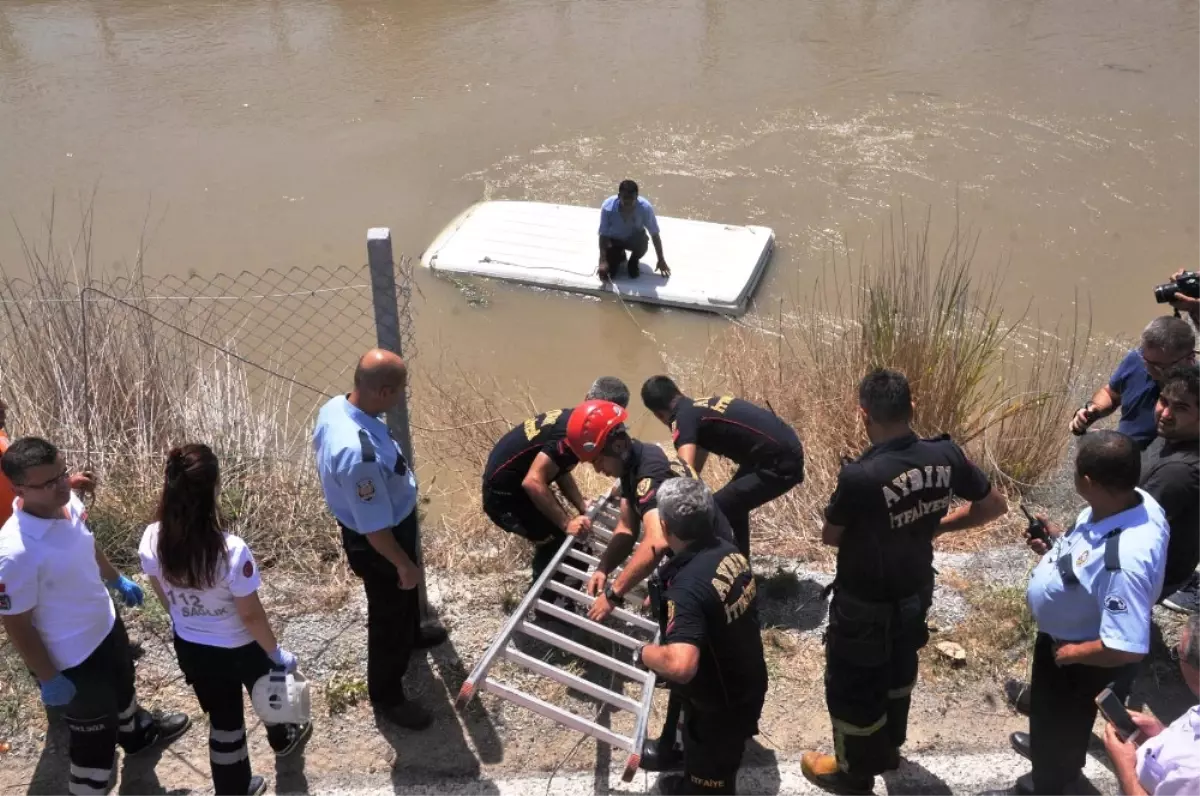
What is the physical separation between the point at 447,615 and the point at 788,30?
13.2 metres

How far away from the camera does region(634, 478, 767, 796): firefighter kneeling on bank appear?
281 centimetres

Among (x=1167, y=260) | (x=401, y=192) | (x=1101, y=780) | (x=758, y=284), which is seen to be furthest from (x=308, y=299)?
(x=1167, y=260)

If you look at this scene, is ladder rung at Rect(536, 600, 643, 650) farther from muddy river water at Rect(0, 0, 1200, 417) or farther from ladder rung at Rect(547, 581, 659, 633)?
muddy river water at Rect(0, 0, 1200, 417)

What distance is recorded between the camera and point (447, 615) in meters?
4.36

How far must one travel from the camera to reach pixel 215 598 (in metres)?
3.03

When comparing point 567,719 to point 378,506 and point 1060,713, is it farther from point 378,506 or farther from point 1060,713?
point 1060,713

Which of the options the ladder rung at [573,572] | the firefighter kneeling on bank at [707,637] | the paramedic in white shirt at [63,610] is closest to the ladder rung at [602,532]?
the ladder rung at [573,572]

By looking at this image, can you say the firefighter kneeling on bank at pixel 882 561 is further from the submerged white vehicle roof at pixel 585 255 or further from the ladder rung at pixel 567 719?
the submerged white vehicle roof at pixel 585 255

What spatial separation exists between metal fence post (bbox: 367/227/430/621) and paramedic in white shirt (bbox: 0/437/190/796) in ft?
3.55

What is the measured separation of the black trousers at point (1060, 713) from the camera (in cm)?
312

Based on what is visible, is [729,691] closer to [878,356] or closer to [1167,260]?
[878,356]

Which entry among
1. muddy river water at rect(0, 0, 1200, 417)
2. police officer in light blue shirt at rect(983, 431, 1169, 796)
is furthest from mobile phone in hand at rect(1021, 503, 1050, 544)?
muddy river water at rect(0, 0, 1200, 417)

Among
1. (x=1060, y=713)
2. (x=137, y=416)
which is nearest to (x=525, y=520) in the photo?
(x=1060, y=713)

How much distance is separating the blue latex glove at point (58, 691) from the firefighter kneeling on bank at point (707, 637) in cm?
176
